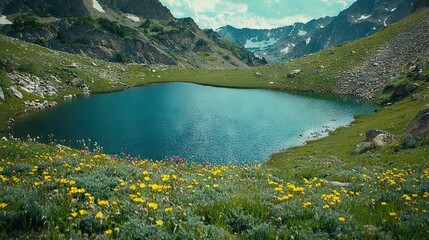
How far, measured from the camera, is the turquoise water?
4469 centimetres

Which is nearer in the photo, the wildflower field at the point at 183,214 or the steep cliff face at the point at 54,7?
the wildflower field at the point at 183,214

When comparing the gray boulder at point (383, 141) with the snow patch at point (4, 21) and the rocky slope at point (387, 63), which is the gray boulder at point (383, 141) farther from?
the snow patch at point (4, 21)

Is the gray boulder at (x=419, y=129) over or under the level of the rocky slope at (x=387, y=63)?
under

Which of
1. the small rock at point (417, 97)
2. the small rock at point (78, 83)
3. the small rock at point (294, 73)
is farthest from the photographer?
the small rock at point (294, 73)

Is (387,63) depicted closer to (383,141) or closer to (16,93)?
(383,141)

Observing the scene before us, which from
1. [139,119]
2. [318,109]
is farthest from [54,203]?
[318,109]

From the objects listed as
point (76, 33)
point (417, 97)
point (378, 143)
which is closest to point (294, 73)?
point (417, 97)

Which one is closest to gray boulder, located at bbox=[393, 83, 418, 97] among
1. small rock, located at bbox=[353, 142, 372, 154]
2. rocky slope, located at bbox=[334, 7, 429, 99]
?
rocky slope, located at bbox=[334, 7, 429, 99]

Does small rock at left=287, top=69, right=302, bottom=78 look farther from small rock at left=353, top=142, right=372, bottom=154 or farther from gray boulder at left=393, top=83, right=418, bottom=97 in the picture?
small rock at left=353, top=142, right=372, bottom=154

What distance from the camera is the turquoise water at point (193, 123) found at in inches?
1759

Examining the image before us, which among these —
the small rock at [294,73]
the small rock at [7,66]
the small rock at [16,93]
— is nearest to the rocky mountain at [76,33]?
the small rock at [7,66]

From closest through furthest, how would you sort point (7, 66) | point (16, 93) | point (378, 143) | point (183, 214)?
1. point (183, 214)
2. point (378, 143)
3. point (16, 93)
4. point (7, 66)

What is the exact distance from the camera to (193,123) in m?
60.6

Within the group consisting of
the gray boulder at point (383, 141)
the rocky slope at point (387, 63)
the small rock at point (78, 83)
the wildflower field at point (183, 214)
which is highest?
the rocky slope at point (387, 63)
